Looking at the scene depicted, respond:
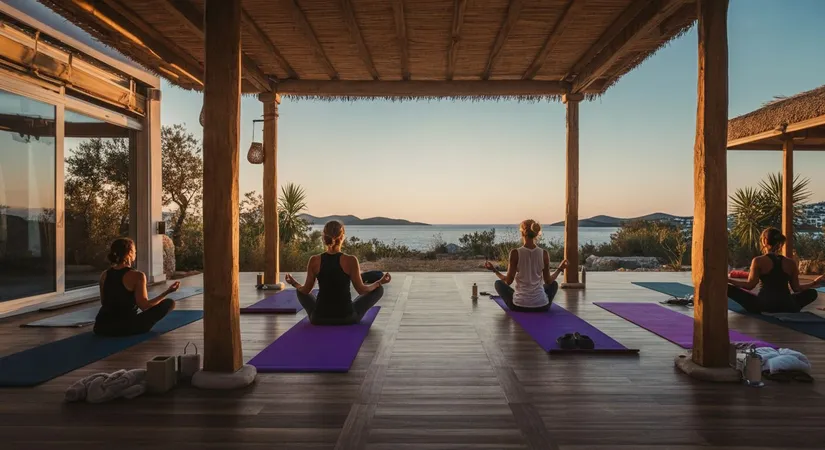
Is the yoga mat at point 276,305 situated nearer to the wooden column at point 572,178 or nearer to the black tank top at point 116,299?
the black tank top at point 116,299

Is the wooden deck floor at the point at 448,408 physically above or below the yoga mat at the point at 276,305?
below

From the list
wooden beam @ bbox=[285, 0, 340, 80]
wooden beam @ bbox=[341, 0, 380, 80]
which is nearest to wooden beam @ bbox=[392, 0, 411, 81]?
wooden beam @ bbox=[341, 0, 380, 80]

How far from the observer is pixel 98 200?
6.08 metres

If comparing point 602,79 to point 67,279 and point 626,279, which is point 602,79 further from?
point 67,279

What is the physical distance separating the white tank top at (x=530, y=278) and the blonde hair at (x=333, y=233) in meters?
1.64

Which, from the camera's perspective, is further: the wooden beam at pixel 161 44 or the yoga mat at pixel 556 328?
the wooden beam at pixel 161 44

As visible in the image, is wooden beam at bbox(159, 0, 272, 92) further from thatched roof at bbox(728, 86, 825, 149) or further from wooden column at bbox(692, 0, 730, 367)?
→ thatched roof at bbox(728, 86, 825, 149)

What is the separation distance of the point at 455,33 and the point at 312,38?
1337 mm

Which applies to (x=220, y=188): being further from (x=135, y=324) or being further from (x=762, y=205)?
(x=762, y=205)

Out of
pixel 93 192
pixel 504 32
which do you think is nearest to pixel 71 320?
pixel 93 192

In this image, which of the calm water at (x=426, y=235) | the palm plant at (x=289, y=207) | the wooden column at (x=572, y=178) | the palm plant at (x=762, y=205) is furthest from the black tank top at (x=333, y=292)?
the calm water at (x=426, y=235)

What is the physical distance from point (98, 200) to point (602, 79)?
6.21m

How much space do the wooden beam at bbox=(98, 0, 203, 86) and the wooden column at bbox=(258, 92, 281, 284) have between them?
0.83m

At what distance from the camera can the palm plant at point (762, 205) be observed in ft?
29.7
